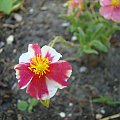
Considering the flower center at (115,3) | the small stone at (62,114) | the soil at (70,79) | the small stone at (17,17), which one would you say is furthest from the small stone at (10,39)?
the flower center at (115,3)

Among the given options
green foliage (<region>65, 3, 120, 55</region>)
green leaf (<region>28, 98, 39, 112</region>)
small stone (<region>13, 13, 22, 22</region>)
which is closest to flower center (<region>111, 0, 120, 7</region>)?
green foliage (<region>65, 3, 120, 55</region>)

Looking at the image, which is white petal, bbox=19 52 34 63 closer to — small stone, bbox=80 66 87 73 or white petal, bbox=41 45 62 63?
white petal, bbox=41 45 62 63

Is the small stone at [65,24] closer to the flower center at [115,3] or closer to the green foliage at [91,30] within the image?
the green foliage at [91,30]

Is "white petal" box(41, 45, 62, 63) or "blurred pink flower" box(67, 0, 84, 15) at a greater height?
"white petal" box(41, 45, 62, 63)

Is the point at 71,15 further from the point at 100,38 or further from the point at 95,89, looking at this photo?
the point at 95,89

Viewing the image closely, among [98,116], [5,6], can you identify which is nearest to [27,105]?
[98,116]

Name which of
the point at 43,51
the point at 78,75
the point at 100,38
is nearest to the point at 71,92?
the point at 78,75

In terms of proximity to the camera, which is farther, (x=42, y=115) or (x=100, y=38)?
(x=100, y=38)
